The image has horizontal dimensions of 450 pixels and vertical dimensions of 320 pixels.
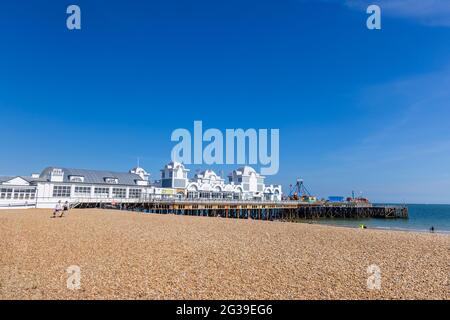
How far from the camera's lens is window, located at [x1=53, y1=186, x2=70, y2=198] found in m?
37.0

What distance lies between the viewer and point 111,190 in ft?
142

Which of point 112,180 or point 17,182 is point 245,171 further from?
point 17,182

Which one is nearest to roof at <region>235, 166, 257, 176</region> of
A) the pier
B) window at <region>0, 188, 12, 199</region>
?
the pier

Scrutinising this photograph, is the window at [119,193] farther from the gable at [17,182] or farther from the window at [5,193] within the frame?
the window at [5,193]

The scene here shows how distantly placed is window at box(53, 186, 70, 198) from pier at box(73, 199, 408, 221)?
656 centimetres

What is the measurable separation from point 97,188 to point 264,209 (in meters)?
33.6

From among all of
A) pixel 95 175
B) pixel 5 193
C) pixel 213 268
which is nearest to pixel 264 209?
pixel 95 175

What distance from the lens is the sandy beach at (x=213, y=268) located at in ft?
18.7

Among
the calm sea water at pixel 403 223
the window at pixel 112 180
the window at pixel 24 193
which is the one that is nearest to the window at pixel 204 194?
the window at pixel 112 180

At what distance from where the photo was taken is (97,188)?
41.7 meters

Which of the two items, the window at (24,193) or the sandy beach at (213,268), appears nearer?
the sandy beach at (213,268)

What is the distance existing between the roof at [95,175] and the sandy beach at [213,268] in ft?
101

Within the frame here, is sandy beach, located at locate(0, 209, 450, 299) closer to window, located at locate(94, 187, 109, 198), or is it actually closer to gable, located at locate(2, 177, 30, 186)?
gable, located at locate(2, 177, 30, 186)
